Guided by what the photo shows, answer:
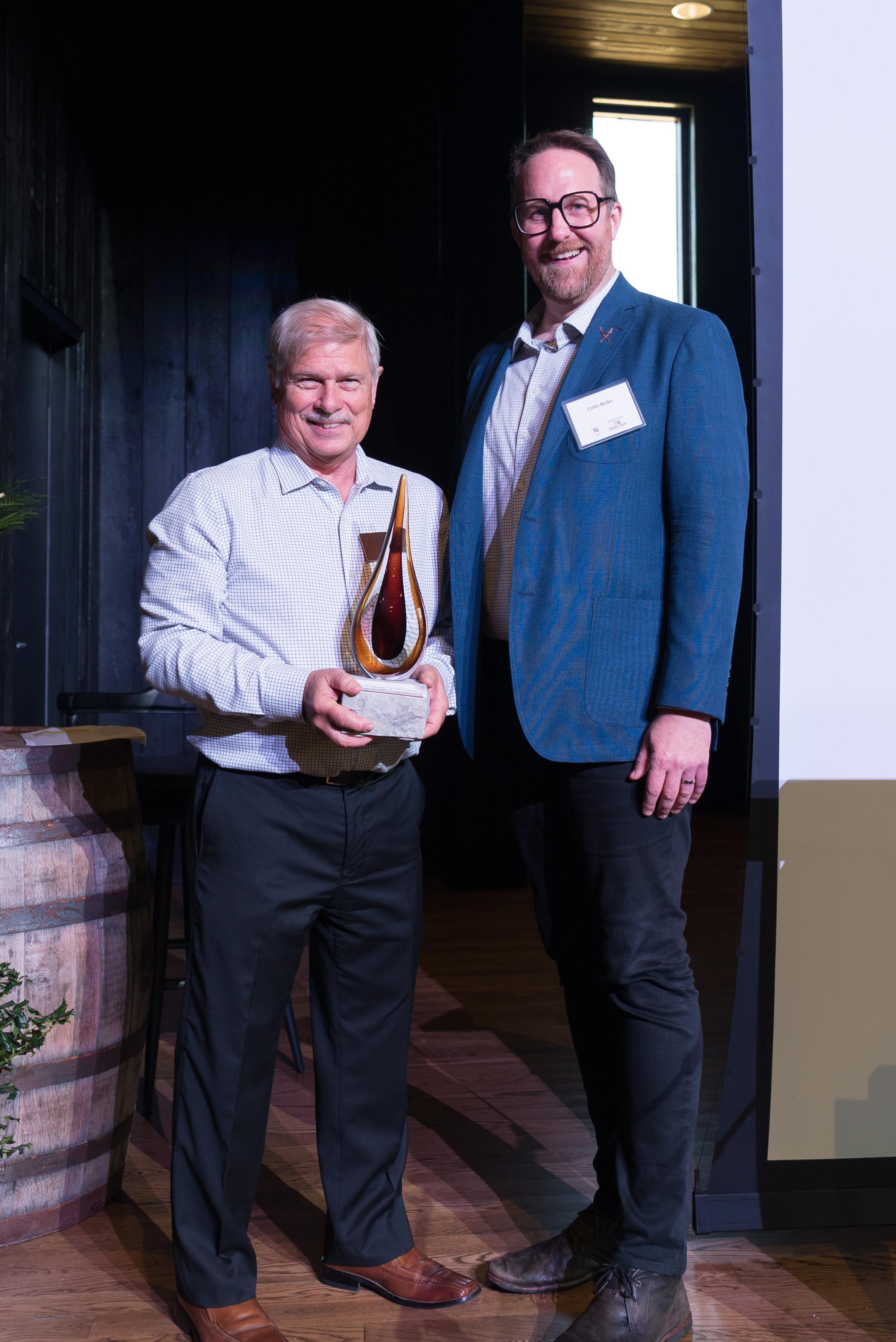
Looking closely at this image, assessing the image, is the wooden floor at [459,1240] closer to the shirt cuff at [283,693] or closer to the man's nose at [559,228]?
the shirt cuff at [283,693]

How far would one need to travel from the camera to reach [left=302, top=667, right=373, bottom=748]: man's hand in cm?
130

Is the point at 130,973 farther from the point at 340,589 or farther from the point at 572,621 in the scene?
the point at 572,621

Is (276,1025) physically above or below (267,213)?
below

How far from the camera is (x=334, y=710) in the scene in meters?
1.31

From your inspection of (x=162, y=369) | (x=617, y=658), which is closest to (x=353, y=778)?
(x=617, y=658)

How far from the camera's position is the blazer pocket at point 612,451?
1475 millimetres

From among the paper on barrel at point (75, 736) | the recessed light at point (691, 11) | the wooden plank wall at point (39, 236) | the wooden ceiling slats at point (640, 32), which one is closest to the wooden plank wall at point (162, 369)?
the wooden plank wall at point (39, 236)

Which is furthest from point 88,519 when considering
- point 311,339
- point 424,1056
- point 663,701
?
point 663,701

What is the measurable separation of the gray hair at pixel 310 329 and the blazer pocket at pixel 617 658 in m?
0.49

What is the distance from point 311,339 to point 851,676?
3.27 ft

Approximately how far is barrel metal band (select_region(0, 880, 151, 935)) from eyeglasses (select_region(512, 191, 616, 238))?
1.24 metres

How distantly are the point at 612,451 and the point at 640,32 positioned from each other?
5095 mm

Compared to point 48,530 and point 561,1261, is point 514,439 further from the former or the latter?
point 48,530

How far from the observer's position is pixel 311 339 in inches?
57.0
